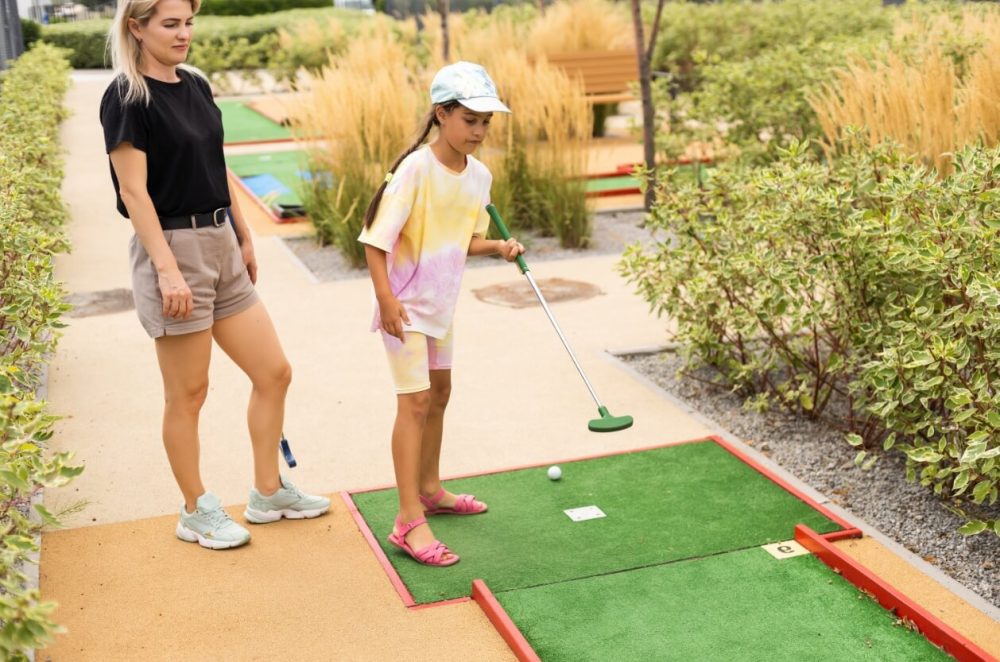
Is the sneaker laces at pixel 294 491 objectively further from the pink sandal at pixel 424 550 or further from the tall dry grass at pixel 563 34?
the tall dry grass at pixel 563 34

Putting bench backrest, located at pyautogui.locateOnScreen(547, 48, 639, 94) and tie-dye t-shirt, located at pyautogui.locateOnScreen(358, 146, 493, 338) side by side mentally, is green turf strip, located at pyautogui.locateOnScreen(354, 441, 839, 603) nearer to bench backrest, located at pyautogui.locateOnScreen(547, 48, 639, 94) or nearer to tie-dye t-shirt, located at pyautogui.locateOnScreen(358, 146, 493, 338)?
tie-dye t-shirt, located at pyautogui.locateOnScreen(358, 146, 493, 338)

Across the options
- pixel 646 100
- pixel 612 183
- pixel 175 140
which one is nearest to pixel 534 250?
pixel 646 100

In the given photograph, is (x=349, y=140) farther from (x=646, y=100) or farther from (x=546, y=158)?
(x=646, y=100)

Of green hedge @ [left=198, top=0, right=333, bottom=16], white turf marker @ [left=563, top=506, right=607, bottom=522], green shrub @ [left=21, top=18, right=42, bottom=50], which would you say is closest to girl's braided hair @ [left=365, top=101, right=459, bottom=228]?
white turf marker @ [left=563, top=506, right=607, bottom=522]

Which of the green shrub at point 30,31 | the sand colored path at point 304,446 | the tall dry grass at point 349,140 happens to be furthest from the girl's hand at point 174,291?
the green shrub at point 30,31

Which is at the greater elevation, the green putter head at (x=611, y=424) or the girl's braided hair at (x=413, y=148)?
the girl's braided hair at (x=413, y=148)

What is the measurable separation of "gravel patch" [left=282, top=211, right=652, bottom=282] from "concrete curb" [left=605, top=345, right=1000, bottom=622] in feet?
8.51

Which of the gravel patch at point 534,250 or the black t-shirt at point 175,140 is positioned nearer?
the black t-shirt at point 175,140

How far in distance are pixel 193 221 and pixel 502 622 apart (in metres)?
1.69

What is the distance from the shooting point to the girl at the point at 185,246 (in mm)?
3908

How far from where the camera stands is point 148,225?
3939 millimetres

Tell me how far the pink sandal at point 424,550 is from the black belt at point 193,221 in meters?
1.24

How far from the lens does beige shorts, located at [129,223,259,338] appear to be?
161 inches

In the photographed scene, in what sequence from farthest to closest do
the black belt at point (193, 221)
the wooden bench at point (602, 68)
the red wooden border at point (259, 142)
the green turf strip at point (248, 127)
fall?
the green turf strip at point (248, 127) < the red wooden border at point (259, 142) < the wooden bench at point (602, 68) < the black belt at point (193, 221)
